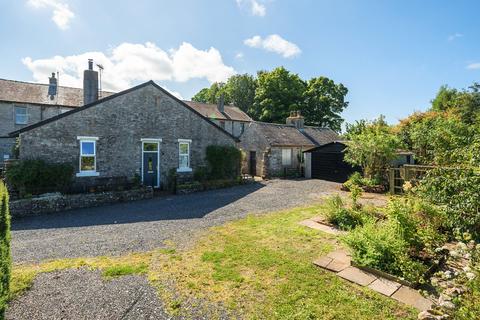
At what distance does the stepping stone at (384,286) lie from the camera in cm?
484

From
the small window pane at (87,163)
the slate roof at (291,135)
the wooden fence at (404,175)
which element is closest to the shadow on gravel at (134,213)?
the small window pane at (87,163)

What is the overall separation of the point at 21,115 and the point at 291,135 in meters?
25.7

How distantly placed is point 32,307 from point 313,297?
16.0 feet

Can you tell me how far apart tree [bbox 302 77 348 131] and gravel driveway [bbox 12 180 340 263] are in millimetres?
32352

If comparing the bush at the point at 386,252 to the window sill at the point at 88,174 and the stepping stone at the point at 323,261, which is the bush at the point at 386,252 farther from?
the window sill at the point at 88,174

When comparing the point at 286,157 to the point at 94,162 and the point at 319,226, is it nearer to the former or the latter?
the point at 94,162

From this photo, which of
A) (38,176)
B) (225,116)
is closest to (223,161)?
(38,176)

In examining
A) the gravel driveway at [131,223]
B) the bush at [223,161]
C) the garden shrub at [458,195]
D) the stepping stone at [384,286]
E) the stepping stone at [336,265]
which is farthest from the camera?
the bush at [223,161]

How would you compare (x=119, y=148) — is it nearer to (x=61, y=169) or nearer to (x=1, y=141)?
(x=61, y=169)

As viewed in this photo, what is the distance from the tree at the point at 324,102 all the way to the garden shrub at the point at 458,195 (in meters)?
38.7

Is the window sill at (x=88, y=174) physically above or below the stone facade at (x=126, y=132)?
Answer: below

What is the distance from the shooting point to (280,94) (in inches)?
1722

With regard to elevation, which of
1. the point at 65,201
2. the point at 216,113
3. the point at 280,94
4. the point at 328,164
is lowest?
the point at 65,201

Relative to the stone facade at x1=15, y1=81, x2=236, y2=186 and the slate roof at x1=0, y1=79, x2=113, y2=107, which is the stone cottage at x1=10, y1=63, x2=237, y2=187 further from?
the slate roof at x1=0, y1=79, x2=113, y2=107
